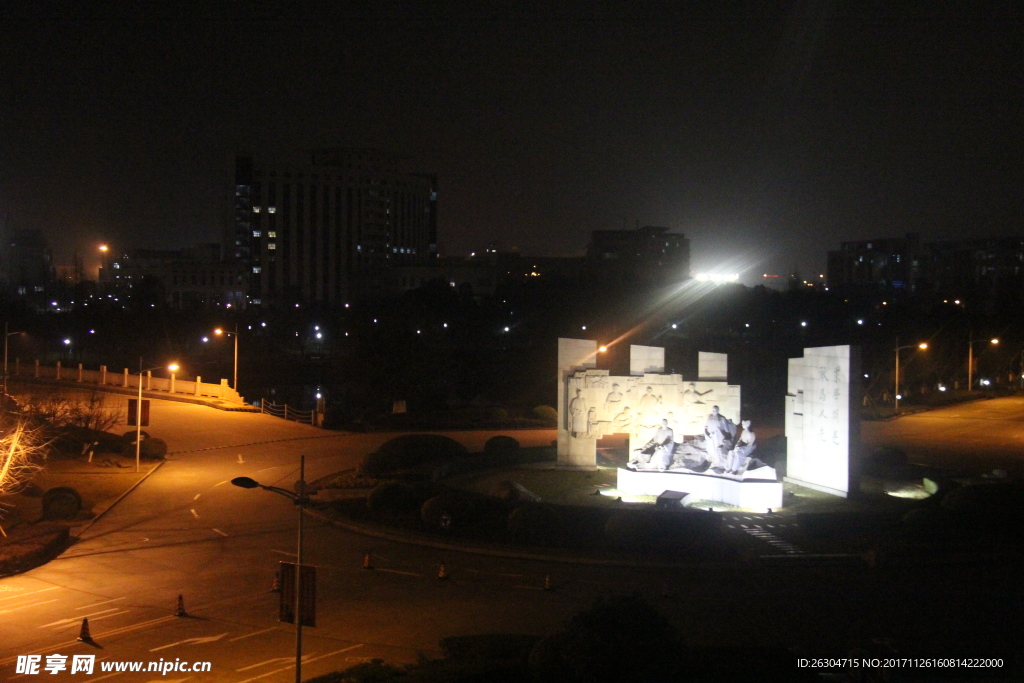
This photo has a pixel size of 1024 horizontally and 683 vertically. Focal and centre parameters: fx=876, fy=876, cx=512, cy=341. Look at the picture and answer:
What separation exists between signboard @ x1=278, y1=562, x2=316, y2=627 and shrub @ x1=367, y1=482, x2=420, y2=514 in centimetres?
1356

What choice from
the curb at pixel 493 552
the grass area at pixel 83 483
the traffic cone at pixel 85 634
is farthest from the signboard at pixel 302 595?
the grass area at pixel 83 483

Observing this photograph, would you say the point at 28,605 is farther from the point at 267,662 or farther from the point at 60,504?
the point at 60,504

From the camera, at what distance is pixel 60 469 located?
3503cm

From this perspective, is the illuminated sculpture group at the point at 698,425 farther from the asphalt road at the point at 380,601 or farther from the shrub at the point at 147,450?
the shrub at the point at 147,450

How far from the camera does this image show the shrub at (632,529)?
2208 cm

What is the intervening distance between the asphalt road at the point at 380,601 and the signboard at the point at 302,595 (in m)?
2.01

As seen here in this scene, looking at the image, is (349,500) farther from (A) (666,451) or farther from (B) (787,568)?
(B) (787,568)

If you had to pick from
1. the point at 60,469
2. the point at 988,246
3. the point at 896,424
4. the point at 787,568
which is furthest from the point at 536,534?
the point at 988,246

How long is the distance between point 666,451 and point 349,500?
10517 millimetres

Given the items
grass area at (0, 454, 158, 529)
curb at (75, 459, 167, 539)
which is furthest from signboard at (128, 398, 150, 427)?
curb at (75, 459, 167, 539)

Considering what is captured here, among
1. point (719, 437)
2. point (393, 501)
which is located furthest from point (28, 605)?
point (719, 437)

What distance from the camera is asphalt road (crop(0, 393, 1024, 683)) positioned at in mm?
16203

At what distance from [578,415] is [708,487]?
6.21 metres

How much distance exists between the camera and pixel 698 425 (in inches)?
1174
